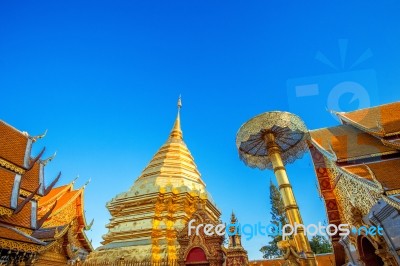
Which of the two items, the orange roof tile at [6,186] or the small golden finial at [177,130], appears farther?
the small golden finial at [177,130]

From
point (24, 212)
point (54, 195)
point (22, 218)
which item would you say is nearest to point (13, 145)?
point (24, 212)

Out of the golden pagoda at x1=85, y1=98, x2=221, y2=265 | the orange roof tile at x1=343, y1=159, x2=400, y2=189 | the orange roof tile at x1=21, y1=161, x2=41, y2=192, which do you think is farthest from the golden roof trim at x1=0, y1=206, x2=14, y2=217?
the orange roof tile at x1=343, y1=159, x2=400, y2=189

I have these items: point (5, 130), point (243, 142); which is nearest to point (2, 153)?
point (5, 130)

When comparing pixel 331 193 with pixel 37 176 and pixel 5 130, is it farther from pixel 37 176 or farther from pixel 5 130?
pixel 5 130

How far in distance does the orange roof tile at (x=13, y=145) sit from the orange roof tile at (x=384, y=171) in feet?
35.0

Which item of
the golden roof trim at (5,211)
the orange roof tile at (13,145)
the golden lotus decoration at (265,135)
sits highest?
the orange roof tile at (13,145)

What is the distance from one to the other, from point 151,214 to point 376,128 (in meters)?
9.45

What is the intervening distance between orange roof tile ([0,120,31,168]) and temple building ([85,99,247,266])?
162 inches

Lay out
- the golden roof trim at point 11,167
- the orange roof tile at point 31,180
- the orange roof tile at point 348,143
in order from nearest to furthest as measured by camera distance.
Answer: the golden roof trim at point 11,167
the orange roof tile at point 31,180
the orange roof tile at point 348,143

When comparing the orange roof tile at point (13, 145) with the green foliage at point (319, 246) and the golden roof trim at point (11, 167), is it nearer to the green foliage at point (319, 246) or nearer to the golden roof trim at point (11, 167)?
the golden roof trim at point (11, 167)

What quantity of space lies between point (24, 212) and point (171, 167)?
21.8 feet

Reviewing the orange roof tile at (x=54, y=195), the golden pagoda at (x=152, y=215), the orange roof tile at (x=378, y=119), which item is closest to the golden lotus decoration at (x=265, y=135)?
the golden pagoda at (x=152, y=215)

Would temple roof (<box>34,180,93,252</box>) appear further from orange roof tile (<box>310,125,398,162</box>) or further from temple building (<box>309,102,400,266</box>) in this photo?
orange roof tile (<box>310,125,398,162</box>)

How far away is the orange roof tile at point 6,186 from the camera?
767cm
